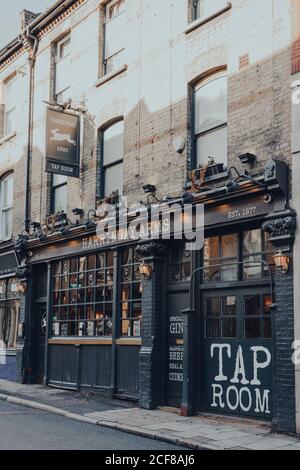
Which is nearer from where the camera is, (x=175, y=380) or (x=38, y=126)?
(x=175, y=380)

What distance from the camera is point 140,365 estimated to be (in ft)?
44.4

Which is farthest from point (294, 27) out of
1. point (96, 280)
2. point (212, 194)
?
point (96, 280)

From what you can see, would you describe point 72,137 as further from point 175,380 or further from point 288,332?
point 288,332

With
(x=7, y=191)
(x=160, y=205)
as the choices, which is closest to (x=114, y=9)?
(x=160, y=205)

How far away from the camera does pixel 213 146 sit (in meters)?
Answer: 13.0

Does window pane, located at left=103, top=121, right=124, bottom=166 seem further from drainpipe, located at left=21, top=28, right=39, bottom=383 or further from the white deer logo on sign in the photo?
drainpipe, located at left=21, top=28, right=39, bottom=383

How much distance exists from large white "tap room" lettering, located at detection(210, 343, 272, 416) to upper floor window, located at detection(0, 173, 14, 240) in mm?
10174

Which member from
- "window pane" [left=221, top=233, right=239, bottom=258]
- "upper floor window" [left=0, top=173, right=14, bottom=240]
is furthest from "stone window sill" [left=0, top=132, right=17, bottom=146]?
"window pane" [left=221, top=233, right=239, bottom=258]

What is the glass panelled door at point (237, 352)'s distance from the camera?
11.4 metres

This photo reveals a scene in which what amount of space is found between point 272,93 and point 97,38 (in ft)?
22.1

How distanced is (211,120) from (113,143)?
348 cm

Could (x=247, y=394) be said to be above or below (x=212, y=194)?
below

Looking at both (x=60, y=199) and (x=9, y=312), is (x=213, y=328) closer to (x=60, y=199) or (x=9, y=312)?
(x=60, y=199)
